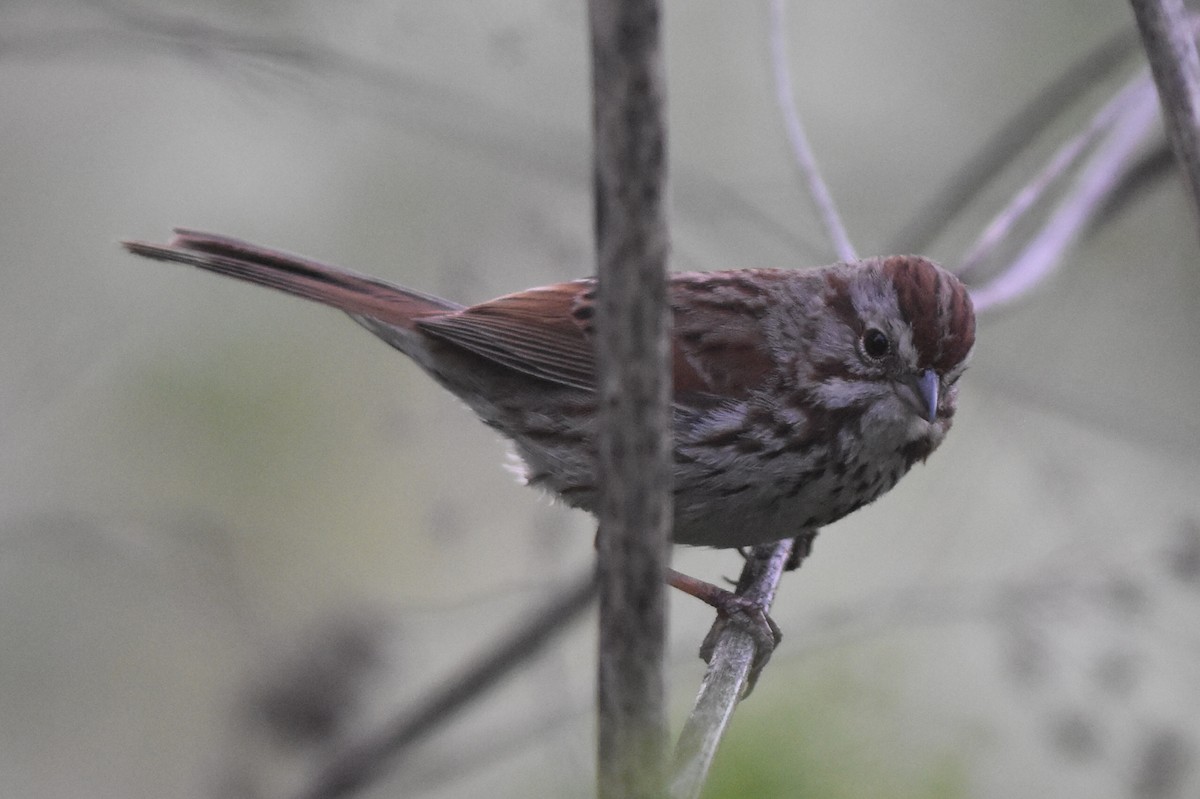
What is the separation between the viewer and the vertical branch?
134 centimetres

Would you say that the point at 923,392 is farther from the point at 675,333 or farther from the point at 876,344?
the point at 675,333

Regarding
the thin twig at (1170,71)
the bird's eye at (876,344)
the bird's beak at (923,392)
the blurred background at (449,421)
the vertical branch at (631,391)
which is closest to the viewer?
the vertical branch at (631,391)

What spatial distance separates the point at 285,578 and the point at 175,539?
1829mm

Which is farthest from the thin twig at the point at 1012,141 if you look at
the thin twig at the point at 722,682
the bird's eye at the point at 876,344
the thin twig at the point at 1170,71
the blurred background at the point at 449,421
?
the thin twig at the point at 1170,71

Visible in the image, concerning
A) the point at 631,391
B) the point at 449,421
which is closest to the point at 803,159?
the point at 449,421

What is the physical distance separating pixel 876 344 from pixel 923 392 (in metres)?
0.20

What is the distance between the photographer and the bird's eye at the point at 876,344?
134 inches

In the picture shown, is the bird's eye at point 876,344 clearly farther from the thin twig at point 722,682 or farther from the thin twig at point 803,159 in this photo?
the thin twig at point 722,682

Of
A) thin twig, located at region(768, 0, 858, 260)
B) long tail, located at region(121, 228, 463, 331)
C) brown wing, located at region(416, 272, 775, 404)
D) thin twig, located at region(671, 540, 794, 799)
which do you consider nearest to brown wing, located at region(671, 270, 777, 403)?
brown wing, located at region(416, 272, 775, 404)

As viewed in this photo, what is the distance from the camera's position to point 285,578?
5828mm

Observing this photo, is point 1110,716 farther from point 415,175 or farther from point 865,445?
point 415,175

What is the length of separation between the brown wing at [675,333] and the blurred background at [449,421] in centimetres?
57

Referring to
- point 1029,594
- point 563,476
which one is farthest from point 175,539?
point 1029,594

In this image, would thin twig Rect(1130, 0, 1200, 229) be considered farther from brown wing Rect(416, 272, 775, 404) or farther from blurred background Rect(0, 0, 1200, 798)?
brown wing Rect(416, 272, 775, 404)
